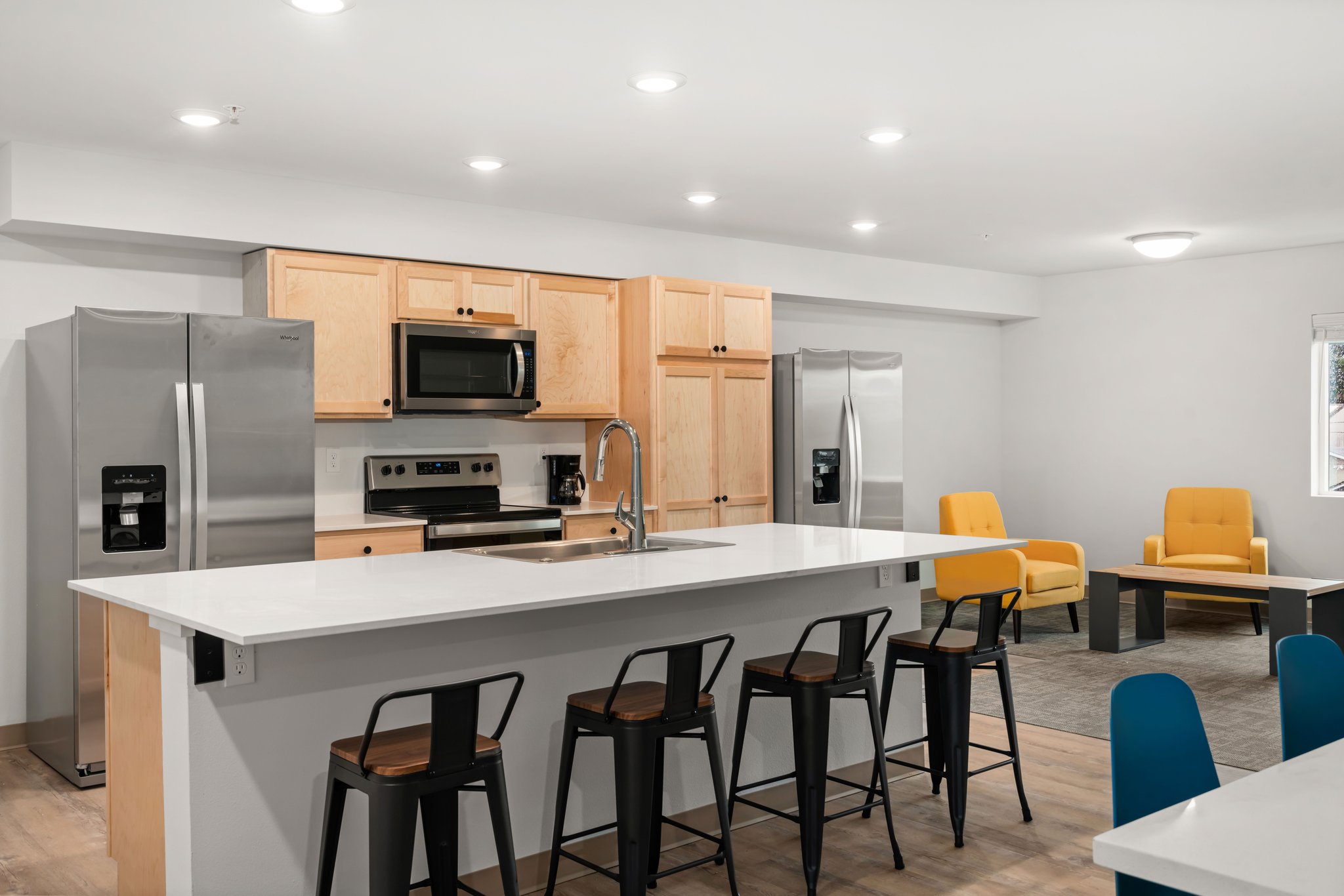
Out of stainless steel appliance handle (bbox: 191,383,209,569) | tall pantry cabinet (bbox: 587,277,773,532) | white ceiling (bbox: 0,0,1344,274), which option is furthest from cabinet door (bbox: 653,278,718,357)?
stainless steel appliance handle (bbox: 191,383,209,569)

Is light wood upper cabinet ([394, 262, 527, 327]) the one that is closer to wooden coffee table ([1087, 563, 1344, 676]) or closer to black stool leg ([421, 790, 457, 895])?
black stool leg ([421, 790, 457, 895])

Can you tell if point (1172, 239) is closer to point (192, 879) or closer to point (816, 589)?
point (816, 589)

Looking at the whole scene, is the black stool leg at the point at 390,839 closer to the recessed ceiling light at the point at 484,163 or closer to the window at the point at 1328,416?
the recessed ceiling light at the point at 484,163

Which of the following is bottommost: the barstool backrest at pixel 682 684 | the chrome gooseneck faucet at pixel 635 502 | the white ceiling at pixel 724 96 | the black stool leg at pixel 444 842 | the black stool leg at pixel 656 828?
the black stool leg at pixel 656 828

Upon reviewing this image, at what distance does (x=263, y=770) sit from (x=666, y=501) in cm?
338

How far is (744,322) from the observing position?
20.0 ft

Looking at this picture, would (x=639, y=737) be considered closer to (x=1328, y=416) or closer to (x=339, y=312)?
(x=339, y=312)

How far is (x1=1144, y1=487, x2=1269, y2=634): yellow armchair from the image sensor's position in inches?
265

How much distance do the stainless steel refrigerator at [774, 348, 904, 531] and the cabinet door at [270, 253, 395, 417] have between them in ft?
7.79

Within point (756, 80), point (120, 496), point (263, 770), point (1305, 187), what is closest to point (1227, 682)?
point (1305, 187)

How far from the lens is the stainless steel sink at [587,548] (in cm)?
360

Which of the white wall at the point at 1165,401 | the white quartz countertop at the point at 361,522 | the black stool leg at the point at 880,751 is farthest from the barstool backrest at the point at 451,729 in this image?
the white wall at the point at 1165,401

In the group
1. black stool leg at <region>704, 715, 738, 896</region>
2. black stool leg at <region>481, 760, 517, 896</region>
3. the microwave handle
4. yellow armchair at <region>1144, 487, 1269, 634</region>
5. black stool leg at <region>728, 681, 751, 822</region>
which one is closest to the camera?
black stool leg at <region>481, 760, 517, 896</region>

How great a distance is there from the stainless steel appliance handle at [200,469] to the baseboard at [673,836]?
1900mm
